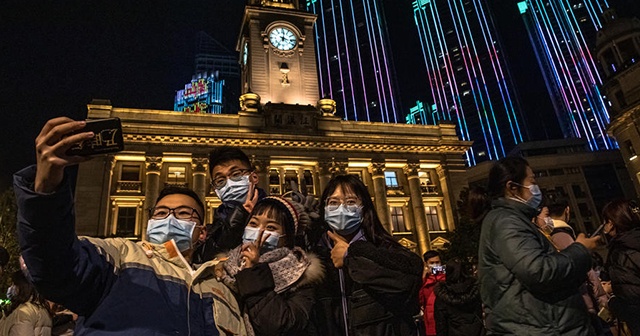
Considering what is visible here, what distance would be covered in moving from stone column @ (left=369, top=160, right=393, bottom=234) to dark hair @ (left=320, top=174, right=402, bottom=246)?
26125 mm

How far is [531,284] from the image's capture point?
2467mm

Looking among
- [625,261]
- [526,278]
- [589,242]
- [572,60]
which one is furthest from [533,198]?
[572,60]

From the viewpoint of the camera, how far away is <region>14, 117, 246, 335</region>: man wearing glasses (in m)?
1.57

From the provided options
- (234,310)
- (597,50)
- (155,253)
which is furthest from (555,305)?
(597,50)

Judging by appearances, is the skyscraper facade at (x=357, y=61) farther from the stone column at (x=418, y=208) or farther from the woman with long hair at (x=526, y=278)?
the woman with long hair at (x=526, y=278)

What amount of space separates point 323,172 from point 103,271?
28.5 meters

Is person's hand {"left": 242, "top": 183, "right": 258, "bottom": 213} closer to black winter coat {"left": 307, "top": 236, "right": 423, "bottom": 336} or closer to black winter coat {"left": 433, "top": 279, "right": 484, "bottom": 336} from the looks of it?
black winter coat {"left": 307, "top": 236, "right": 423, "bottom": 336}

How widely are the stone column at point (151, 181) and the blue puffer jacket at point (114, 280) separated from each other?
25.9 metres

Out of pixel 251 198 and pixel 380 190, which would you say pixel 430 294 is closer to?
pixel 251 198

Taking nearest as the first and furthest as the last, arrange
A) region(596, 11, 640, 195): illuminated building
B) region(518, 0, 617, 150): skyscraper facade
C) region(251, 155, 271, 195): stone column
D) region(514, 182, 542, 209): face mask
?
region(514, 182, 542, 209): face mask → region(251, 155, 271, 195): stone column → region(596, 11, 640, 195): illuminated building → region(518, 0, 617, 150): skyscraper facade

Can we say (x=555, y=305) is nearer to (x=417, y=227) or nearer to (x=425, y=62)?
(x=417, y=227)

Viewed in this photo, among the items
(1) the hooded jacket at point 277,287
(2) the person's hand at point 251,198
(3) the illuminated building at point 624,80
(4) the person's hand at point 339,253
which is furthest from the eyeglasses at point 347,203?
(3) the illuminated building at point 624,80

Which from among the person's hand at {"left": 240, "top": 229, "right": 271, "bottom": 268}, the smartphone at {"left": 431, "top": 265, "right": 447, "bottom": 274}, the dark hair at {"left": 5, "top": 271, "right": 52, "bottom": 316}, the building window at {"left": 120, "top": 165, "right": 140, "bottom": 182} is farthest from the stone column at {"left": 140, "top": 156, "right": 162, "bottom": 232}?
the person's hand at {"left": 240, "top": 229, "right": 271, "bottom": 268}

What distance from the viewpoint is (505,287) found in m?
2.68
